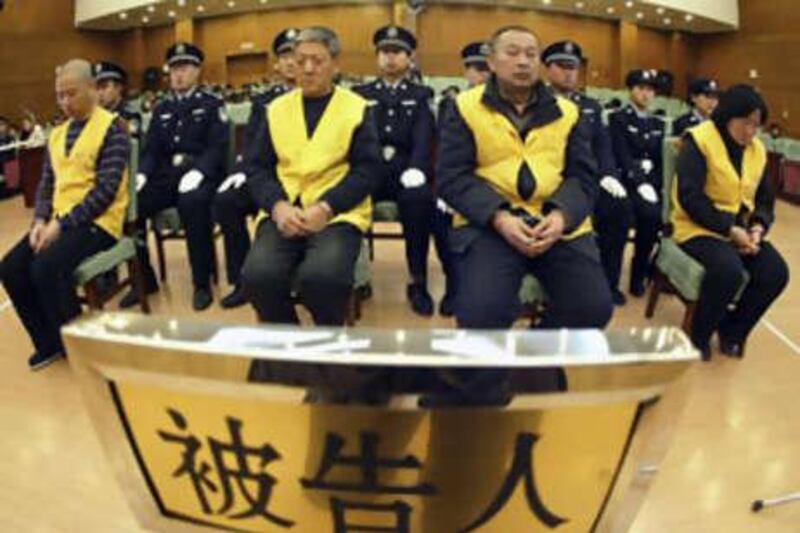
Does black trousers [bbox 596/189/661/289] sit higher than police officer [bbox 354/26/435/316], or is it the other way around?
police officer [bbox 354/26/435/316]

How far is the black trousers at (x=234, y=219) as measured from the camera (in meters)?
4.15

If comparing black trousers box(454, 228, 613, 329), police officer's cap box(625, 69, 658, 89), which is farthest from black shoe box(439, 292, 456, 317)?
police officer's cap box(625, 69, 658, 89)

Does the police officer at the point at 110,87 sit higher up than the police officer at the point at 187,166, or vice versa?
the police officer at the point at 110,87

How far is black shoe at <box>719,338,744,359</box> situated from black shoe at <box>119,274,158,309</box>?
9.87 feet

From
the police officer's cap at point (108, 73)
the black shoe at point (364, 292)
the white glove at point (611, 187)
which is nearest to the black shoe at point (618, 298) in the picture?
the white glove at point (611, 187)

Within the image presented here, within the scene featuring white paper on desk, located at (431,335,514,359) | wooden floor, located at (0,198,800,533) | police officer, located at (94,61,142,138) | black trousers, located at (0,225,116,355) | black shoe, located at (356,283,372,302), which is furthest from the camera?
police officer, located at (94,61,142,138)

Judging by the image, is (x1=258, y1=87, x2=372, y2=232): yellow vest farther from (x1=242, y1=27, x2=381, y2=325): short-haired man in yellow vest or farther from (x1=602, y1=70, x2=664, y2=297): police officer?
(x1=602, y1=70, x2=664, y2=297): police officer

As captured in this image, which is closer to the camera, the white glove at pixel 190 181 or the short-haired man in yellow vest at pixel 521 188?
the short-haired man in yellow vest at pixel 521 188

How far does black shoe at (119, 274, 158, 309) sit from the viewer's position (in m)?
4.20

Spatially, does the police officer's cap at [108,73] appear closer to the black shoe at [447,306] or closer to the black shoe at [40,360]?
the black shoe at [40,360]

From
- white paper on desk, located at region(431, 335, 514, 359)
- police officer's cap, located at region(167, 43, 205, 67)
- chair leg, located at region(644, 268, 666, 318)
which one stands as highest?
police officer's cap, located at region(167, 43, 205, 67)

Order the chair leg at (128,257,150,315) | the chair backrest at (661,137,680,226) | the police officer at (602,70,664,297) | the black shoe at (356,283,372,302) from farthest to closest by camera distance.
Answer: the police officer at (602,70,664,297) → the chair leg at (128,257,150,315) → the chair backrest at (661,137,680,226) → the black shoe at (356,283,372,302)

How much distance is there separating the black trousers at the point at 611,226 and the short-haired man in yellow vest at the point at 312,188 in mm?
1561

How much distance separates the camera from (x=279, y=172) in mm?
3152
